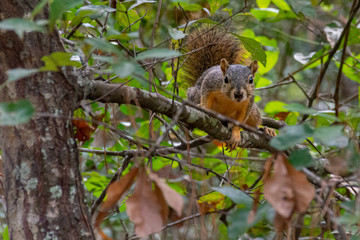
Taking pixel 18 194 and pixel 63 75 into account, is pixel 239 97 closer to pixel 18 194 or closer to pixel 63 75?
pixel 63 75

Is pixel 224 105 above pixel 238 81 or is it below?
below

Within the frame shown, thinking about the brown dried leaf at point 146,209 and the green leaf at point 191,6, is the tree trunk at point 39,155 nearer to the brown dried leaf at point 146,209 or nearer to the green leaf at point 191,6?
the brown dried leaf at point 146,209

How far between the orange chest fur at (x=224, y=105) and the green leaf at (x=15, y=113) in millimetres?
1520

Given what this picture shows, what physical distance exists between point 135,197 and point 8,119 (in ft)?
1.09

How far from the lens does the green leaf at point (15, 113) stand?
844 millimetres

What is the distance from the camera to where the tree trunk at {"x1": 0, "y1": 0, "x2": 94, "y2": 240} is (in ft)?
3.74

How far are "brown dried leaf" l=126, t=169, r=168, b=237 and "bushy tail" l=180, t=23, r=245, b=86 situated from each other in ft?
5.24

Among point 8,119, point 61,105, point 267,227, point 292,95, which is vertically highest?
point 8,119

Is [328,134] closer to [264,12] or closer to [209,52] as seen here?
[264,12]

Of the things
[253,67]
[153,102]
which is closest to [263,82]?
[253,67]

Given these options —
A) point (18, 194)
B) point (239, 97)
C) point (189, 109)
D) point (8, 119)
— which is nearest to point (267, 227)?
point (239, 97)

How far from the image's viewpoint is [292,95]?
400 centimetres

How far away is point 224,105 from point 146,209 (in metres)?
1.40

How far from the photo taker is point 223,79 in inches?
87.3
